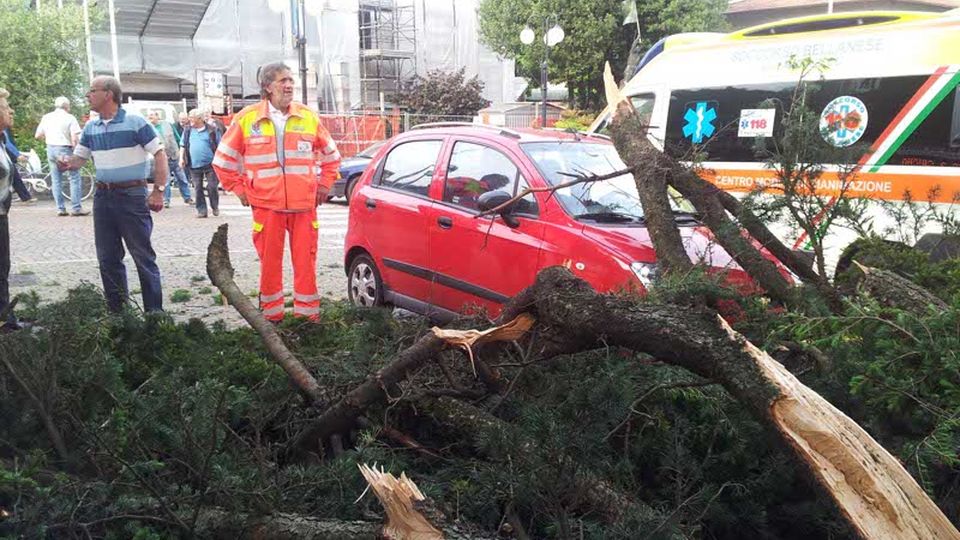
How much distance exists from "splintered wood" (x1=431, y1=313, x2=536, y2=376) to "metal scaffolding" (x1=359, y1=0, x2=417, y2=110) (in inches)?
1183

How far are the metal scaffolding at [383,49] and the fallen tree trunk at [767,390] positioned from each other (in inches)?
1191

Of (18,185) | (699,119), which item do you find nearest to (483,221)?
(699,119)

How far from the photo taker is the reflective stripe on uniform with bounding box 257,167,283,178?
5.70m

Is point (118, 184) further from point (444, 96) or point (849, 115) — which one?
point (444, 96)

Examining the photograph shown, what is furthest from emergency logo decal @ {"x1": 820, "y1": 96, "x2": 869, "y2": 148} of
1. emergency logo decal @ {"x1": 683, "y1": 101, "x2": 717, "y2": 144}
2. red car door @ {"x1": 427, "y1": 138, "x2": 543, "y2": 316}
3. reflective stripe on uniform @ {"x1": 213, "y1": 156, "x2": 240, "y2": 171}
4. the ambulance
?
reflective stripe on uniform @ {"x1": 213, "y1": 156, "x2": 240, "y2": 171}

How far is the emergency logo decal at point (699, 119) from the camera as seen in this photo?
7.75 meters

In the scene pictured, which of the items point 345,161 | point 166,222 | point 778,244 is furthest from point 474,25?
point 778,244

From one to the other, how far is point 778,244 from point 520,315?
194 centimetres

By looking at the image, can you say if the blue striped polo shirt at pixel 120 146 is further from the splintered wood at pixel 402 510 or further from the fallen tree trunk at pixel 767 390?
the splintered wood at pixel 402 510

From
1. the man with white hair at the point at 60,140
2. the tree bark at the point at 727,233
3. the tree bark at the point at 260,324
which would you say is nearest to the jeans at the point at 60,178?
the man with white hair at the point at 60,140

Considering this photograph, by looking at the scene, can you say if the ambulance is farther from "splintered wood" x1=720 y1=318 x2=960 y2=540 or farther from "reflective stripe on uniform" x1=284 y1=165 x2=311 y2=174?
"splintered wood" x1=720 y1=318 x2=960 y2=540

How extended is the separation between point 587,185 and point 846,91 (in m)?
2.97

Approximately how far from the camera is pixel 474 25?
115ft

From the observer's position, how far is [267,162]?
225 inches
